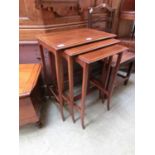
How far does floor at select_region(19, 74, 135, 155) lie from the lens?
124cm

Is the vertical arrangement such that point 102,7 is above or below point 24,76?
above

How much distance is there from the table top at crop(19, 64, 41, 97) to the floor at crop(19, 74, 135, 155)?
1.72 feet

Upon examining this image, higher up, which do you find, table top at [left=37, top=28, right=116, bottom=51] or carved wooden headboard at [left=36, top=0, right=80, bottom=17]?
carved wooden headboard at [left=36, top=0, right=80, bottom=17]

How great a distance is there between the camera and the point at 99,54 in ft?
3.52

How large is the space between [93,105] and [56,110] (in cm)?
49

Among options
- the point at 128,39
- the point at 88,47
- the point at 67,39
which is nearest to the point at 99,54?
the point at 88,47

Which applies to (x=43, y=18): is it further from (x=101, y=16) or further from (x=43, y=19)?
(x=101, y=16)

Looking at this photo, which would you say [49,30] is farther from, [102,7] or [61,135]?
[61,135]

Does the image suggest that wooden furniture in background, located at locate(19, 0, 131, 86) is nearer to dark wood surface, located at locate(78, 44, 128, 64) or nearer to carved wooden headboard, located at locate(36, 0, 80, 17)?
carved wooden headboard, located at locate(36, 0, 80, 17)

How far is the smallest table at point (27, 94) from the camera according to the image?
1.14m

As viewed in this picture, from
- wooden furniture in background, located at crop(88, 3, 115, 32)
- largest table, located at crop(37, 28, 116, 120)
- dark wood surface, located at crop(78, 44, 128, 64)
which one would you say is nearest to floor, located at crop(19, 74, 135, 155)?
largest table, located at crop(37, 28, 116, 120)
